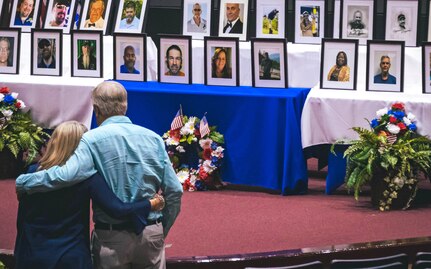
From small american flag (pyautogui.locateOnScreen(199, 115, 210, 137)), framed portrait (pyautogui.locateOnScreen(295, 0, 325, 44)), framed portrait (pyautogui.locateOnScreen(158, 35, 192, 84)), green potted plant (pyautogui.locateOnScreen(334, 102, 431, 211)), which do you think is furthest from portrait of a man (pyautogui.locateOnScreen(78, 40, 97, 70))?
green potted plant (pyautogui.locateOnScreen(334, 102, 431, 211))

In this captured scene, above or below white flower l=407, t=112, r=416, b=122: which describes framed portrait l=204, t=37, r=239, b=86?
above

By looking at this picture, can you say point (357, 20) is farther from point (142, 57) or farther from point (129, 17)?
point (129, 17)

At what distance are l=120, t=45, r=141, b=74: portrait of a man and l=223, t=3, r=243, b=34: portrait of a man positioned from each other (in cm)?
90

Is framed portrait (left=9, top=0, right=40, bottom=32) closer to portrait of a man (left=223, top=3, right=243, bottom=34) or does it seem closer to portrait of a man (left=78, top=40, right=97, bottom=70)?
portrait of a man (left=78, top=40, right=97, bottom=70)

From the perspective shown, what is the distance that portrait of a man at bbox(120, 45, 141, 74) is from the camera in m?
8.62

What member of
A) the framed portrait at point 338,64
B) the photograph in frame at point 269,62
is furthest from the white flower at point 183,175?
the framed portrait at point 338,64

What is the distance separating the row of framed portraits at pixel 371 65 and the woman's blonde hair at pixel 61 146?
3836 mm

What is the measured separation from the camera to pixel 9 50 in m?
9.06

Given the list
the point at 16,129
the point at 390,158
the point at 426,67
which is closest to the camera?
the point at 390,158

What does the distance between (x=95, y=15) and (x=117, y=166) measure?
16.0ft

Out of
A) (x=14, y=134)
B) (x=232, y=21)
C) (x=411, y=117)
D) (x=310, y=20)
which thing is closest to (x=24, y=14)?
(x=14, y=134)

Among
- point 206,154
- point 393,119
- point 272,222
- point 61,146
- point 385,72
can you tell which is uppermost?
point 385,72

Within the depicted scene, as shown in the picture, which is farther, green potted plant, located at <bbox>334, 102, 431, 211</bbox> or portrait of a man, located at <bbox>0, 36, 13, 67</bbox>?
portrait of a man, located at <bbox>0, 36, 13, 67</bbox>

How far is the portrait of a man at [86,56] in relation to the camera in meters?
8.80
